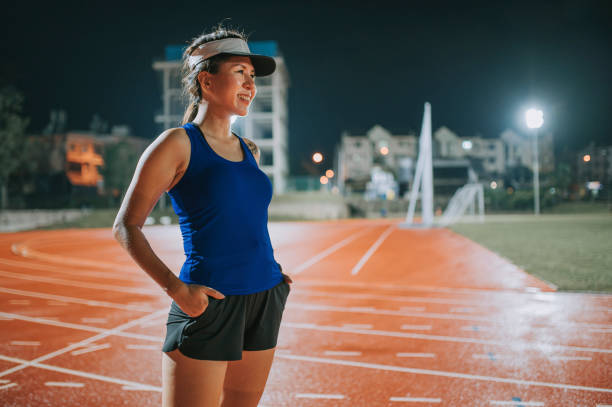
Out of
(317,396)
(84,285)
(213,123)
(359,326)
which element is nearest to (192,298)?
(213,123)

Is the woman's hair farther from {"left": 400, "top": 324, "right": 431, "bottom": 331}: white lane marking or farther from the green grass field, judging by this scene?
the green grass field

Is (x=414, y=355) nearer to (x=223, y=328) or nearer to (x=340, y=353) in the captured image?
A: (x=340, y=353)

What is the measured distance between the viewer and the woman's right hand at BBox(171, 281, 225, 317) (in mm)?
1571

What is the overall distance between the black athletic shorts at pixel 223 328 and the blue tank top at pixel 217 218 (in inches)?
2.1

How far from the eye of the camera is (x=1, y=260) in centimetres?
1323

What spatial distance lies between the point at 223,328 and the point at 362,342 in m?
3.66

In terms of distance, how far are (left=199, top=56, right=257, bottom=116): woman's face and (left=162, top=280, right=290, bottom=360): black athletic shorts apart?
76cm

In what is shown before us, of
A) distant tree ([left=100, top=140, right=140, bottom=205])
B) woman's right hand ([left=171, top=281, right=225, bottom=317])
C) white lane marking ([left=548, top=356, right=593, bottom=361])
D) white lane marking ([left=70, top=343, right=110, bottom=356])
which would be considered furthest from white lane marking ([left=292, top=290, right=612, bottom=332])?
distant tree ([left=100, top=140, right=140, bottom=205])

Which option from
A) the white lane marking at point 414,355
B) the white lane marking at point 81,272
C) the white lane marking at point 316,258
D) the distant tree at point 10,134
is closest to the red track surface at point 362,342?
the white lane marking at point 414,355

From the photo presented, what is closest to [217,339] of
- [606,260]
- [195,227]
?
[195,227]

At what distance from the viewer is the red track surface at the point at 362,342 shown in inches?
143

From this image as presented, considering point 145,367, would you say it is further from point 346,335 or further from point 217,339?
point 217,339

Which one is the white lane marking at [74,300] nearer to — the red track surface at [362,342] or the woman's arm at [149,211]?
the red track surface at [362,342]

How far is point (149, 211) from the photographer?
156cm
